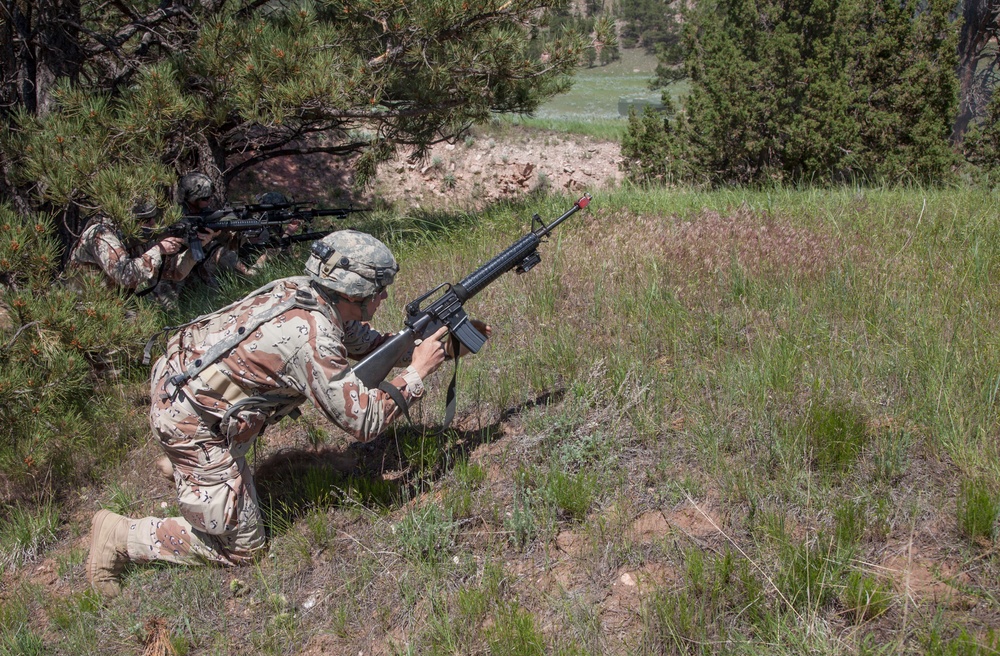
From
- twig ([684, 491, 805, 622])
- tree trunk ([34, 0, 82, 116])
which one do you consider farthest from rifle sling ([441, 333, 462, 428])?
tree trunk ([34, 0, 82, 116])

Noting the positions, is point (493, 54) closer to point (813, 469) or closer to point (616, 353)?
point (616, 353)

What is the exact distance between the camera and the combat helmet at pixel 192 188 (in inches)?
237

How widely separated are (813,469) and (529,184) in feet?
35.5

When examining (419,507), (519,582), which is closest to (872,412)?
(519,582)

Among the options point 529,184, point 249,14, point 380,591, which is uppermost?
point 249,14

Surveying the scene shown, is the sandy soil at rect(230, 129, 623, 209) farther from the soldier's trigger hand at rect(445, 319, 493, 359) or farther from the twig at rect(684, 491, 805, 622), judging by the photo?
the twig at rect(684, 491, 805, 622)

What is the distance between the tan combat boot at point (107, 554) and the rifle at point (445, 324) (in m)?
1.25

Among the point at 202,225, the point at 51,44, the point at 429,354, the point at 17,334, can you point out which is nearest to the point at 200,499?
the point at 429,354

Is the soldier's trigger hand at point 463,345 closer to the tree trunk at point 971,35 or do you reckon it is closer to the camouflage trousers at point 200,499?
the camouflage trousers at point 200,499

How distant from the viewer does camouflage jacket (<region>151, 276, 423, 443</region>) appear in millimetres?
2910

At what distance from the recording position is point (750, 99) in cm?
837

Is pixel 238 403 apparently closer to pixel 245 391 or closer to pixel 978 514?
pixel 245 391

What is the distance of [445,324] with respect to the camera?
331 centimetres

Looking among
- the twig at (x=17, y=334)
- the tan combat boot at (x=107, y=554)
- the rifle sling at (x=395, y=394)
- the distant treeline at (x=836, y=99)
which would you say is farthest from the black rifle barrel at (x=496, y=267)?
the distant treeline at (x=836, y=99)
